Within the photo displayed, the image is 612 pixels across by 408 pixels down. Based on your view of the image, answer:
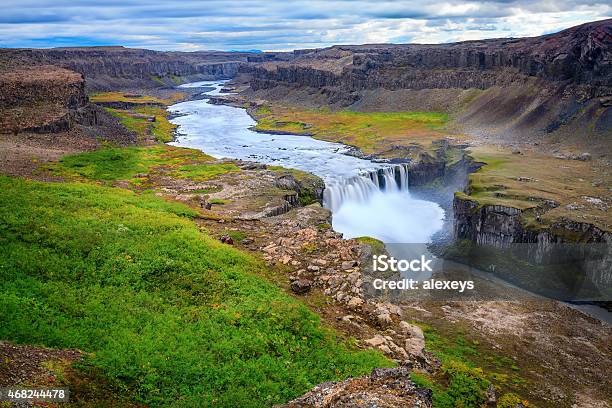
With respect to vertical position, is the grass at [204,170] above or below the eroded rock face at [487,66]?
below

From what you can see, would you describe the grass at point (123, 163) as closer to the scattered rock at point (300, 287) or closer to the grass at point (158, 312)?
the grass at point (158, 312)

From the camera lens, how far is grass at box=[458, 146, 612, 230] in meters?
46.9

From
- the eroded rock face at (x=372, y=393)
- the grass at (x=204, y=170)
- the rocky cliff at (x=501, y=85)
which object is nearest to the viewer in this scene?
the eroded rock face at (x=372, y=393)

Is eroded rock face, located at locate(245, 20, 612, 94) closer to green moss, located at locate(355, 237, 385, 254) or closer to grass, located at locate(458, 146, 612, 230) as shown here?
grass, located at locate(458, 146, 612, 230)

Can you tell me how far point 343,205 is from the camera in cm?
6550

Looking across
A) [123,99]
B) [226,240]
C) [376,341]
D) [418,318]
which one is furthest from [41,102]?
[123,99]

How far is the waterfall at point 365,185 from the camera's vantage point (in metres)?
64.8

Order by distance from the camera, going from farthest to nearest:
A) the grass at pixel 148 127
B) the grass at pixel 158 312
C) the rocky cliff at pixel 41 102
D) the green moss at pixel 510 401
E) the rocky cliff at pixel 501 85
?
1. the grass at pixel 148 127
2. the rocky cliff at pixel 501 85
3. the rocky cliff at pixel 41 102
4. the green moss at pixel 510 401
5. the grass at pixel 158 312

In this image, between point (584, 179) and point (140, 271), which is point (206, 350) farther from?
point (584, 179)

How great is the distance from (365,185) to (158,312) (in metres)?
51.8

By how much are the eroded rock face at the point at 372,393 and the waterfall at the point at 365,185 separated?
46.0 m

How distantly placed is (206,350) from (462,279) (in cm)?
3123

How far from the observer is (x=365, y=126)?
121 metres

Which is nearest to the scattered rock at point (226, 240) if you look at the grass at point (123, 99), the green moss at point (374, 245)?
the green moss at point (374, 245)
